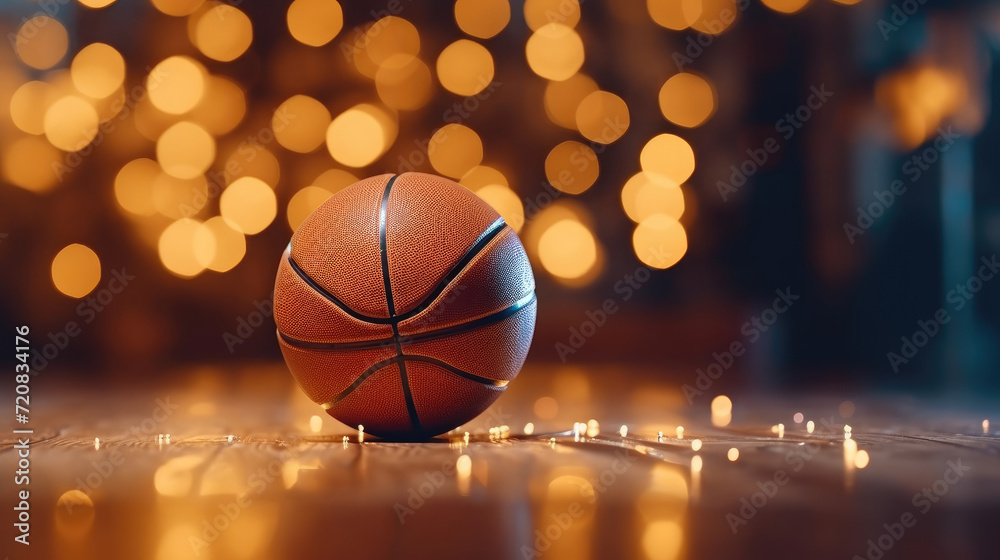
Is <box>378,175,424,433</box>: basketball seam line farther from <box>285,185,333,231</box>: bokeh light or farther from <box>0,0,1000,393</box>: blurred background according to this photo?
<box>285,185,333,231</box>: bokeh light

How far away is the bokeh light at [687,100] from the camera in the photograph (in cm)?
503

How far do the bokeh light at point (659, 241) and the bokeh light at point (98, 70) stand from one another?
132 inches

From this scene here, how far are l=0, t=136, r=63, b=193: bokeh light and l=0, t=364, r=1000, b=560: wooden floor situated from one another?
110 inches

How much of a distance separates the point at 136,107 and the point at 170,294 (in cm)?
117

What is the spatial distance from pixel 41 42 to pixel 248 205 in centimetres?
145

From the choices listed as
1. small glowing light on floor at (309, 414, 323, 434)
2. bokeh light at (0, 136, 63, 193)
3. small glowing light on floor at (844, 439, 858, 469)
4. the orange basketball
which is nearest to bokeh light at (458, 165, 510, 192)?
bokeh light at (0, 136, 63, 193)

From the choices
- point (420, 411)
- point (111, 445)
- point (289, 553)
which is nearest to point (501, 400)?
point (420, 411)

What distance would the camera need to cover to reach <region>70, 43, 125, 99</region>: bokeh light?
15.8ft

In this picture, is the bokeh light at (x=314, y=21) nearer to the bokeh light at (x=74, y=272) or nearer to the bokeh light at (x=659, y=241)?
the bokeh light at (x=74, y=272)

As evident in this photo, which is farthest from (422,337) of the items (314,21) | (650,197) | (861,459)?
(314,21)

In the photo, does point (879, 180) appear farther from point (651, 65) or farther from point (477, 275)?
point (477, 275)

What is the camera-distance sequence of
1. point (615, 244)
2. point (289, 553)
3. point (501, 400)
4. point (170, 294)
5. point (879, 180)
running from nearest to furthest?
1. point (289, 553)
2. point (501, 400)
3. point (879, 180)
4. point (170, 294)
5. point (615, 244)

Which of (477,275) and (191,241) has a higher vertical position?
(191,241)

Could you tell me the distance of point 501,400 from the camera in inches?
114
